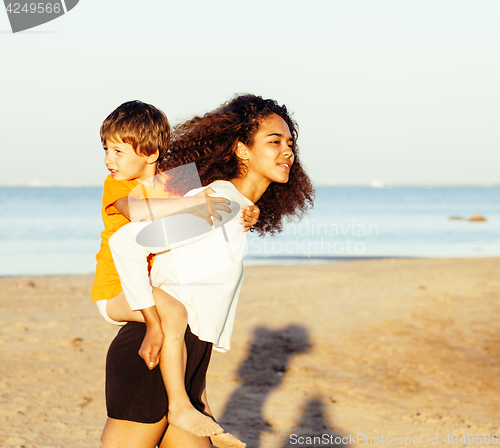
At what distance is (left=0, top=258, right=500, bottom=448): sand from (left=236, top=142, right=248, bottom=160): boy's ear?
302cm

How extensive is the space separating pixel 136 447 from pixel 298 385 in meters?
4.06

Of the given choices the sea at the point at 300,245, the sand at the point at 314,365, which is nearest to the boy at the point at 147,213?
the sand at the point at 314,365

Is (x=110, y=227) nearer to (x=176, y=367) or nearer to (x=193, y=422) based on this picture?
(x=176, y=367)

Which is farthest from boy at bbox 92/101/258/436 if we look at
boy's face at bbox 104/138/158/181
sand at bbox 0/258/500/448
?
sand at bbox 0/258/500/448

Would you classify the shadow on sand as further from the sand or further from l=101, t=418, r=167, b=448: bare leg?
l=101, t=418, r=167, b=448: bare leg

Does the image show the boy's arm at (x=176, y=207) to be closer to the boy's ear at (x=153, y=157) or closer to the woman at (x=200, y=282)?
the woman at (x=200, y=282)

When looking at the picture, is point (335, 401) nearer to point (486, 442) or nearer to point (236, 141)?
point (486, 442)

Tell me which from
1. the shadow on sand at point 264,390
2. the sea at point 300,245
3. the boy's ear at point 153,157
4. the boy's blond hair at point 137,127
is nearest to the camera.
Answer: the boy's blond hair at point 137,127

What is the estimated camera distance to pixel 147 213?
78.5 inches

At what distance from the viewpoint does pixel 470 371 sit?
20.5 feet

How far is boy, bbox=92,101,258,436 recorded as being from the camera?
6.39 ft

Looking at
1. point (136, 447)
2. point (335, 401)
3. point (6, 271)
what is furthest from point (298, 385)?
point (6, 271)

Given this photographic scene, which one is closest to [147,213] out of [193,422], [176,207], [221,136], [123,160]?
[176,207]

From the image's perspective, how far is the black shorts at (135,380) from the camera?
6.55ft
